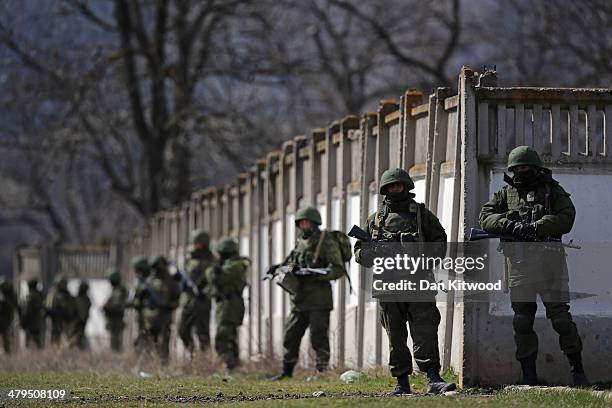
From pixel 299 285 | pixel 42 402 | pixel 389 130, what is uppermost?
pixel 389 130

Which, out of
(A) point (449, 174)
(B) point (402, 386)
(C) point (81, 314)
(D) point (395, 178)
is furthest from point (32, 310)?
(D) point (395, 178)

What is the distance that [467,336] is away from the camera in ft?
36.7

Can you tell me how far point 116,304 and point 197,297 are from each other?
29.9ft

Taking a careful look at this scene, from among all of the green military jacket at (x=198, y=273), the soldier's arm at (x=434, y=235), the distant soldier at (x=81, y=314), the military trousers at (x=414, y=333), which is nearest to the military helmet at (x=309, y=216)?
the military trousers at (x=414, y=333)

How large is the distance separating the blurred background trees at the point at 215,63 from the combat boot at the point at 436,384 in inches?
663

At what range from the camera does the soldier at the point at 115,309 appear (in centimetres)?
2750

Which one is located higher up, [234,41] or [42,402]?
[234,41]

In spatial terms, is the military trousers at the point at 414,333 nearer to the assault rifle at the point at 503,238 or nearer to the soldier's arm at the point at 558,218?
the assault rifle at the point at 503,238

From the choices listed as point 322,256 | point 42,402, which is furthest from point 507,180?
point 42,402

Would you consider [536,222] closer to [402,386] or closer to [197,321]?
[402,386]

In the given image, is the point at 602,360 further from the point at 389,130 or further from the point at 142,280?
the point at 142,280

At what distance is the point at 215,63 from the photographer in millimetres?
33500

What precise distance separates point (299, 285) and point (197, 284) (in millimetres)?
5037

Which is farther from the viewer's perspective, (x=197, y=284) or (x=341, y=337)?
(x=197, y=284)
